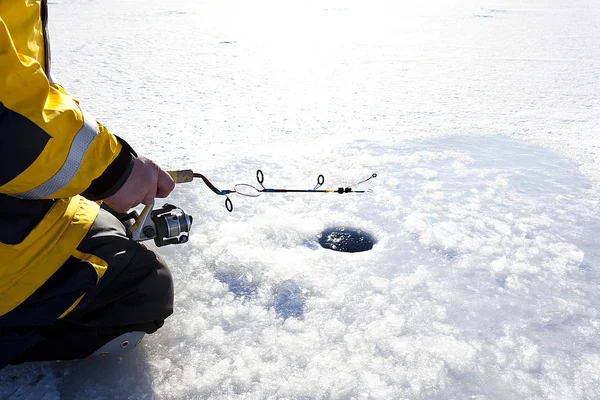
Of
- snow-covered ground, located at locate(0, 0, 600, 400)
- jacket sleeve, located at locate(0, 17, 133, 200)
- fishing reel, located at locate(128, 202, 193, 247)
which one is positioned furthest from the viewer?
fishing reel, located at locate(128, 202, 193, 247)

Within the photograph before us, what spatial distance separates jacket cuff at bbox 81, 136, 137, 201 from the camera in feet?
4.71

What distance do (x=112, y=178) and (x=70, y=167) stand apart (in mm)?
140

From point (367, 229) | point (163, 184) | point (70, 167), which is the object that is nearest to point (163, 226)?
point (163, 184)

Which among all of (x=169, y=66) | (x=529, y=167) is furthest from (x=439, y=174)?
(x=169, y=66)

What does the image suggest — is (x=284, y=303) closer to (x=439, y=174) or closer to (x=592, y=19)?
(x=439, y=174)

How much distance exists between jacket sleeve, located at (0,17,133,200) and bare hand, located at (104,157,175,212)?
0.06 m

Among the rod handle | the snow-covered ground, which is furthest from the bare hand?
the snow-covered ground

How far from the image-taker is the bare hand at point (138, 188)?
148cm

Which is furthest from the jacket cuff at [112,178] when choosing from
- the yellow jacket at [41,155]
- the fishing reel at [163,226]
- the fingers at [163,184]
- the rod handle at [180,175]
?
the rod handle at [180,175]

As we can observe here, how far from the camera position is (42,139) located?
4.12 feet

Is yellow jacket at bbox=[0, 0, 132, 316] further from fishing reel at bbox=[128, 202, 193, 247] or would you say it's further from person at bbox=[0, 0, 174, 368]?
fishing reel at bbox=[128, 202, 193, 247]

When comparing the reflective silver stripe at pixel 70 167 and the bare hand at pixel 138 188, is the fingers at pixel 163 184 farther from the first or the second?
the reflective silver stripe at pixel 70 167

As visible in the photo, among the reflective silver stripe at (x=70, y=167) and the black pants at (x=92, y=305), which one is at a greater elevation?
the reflective silver stripe at (x=70, y=167)

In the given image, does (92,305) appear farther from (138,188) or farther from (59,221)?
(138,188)
